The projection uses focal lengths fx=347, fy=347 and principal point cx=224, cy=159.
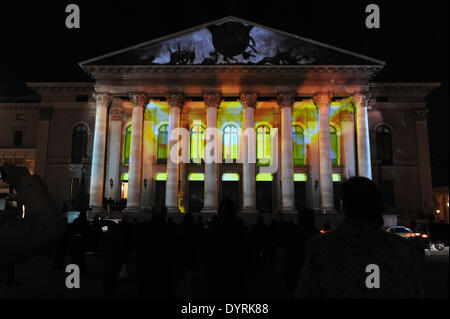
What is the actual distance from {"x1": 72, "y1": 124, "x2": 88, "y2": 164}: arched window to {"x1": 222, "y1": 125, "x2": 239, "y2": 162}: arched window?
13463 mm

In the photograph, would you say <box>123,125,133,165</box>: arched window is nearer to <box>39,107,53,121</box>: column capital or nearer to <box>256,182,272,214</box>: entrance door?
<box>39,107,53,121</box>: column capital

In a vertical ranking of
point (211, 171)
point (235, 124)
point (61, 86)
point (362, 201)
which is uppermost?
point (61, 86)

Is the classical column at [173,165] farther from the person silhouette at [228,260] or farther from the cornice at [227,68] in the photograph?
the person silhouette at [228,260]

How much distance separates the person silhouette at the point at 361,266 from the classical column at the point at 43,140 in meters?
35.7

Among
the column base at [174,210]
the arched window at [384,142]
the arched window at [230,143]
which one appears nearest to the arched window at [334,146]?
the arched window at [384,142]

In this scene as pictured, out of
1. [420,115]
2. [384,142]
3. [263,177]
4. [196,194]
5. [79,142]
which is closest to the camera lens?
[196,194]

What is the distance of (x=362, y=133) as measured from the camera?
27703 mm

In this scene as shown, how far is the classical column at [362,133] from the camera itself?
2747 cm


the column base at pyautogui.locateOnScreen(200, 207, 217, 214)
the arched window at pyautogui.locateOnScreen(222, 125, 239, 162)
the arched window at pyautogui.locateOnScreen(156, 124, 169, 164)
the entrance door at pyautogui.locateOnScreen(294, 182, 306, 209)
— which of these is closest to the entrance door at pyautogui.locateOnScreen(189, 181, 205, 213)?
the arched window at pyautogui.locateOnScreen(222, 125, 239, 162)

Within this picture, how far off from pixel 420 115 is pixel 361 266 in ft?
117

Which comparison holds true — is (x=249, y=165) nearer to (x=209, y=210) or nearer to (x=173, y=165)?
(x=209, y=210)

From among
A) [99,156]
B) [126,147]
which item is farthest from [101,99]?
[126,147]
